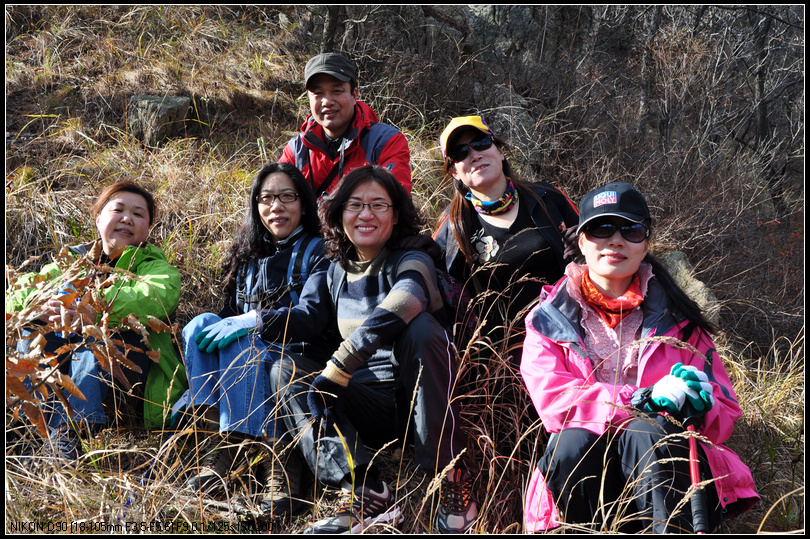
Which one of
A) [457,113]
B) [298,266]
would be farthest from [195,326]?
[457,113]

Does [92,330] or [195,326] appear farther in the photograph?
[195,326]

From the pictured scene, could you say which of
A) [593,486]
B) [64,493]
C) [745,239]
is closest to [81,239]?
[64,493]

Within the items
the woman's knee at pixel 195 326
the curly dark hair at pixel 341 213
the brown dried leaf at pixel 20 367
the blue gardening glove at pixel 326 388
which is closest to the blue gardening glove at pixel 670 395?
the blue gardening glove at pixel 326 388

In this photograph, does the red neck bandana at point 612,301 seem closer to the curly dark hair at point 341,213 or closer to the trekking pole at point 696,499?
the trekking pole at point 696,499

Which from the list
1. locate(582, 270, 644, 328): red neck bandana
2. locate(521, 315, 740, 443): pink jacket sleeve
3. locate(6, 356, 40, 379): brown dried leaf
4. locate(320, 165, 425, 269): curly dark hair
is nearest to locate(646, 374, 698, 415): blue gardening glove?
locate(521, 315, 740, 443): pink jacket sleeve

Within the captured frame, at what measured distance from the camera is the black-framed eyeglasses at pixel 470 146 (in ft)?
11.6

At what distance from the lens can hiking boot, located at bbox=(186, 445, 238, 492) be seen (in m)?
3.01

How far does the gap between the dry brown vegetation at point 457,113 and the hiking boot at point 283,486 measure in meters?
1.92

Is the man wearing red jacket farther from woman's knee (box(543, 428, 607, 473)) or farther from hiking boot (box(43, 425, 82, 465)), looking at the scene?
woman's knee (box(543, 428, 607, 473))

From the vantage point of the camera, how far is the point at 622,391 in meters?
2.62

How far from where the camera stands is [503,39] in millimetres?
8133

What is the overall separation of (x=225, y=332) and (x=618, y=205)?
1974mm

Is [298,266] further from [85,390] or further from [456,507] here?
[456,507]

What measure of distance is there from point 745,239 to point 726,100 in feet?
7.06
